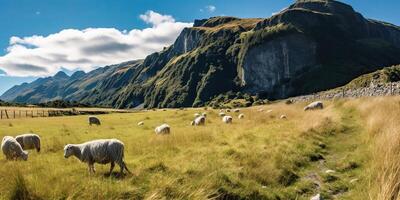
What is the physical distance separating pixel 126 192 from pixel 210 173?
2855mm

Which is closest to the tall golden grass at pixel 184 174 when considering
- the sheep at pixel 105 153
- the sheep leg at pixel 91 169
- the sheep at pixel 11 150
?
the sheep leg at pixel 91 169

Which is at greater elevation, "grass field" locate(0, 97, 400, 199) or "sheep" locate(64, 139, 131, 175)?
"sheep" locate(64, 139, 131, 175)

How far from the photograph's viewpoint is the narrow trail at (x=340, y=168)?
11.3m

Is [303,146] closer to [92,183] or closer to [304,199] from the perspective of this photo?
[304,199]

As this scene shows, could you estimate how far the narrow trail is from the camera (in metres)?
11.3

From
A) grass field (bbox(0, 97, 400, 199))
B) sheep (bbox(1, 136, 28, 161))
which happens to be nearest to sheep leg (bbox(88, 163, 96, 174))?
grass field (bbox(0, 97, 400, 199))

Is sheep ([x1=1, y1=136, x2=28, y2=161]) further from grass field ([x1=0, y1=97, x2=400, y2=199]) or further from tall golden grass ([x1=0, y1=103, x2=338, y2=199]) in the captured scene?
tall golden grass ([x1=0, y1=103, x2=338, y2=199])

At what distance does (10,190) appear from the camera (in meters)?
8.84

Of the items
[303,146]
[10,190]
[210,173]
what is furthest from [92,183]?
A: [303,146]

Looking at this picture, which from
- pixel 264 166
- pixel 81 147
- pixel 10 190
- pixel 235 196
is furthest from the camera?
pixel 81 147

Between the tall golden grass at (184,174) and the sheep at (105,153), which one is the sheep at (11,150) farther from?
the sheep at (105,153)

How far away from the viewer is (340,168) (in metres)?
13.7

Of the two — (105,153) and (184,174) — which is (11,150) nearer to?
(105,153)

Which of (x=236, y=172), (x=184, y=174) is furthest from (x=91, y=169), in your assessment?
(x=236, y=172)
